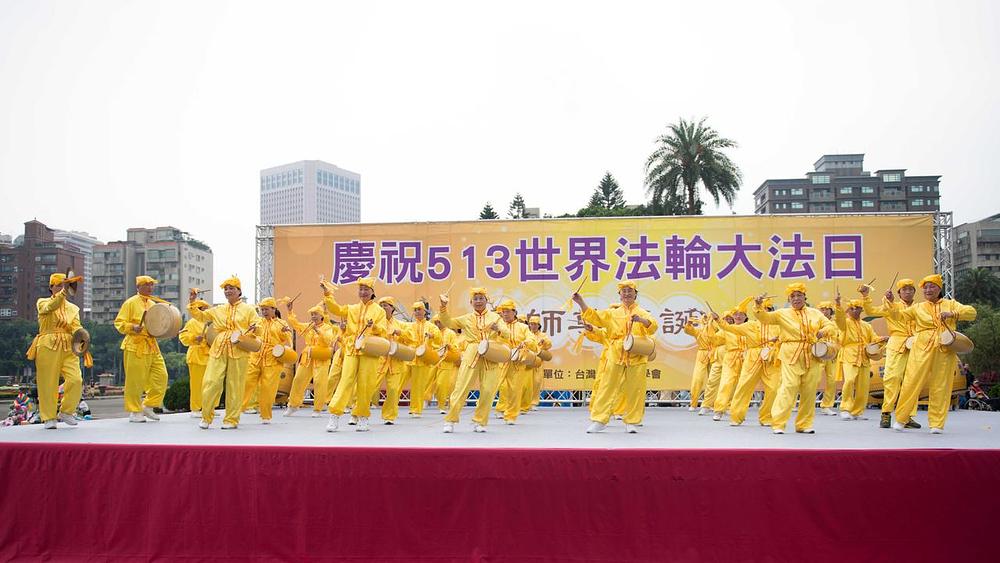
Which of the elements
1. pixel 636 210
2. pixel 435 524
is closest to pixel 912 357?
pixel 435 524

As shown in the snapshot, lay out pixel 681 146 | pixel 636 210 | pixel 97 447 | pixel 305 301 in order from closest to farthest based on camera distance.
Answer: pixel 97 447 < pixel 305 301 < pixel 681 146 < pixel 636 210


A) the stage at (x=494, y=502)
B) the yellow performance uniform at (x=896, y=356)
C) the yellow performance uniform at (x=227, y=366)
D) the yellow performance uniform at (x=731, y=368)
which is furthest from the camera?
the yellow performance uniform at (x=731, y=368)

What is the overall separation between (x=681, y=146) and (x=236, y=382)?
27.7m

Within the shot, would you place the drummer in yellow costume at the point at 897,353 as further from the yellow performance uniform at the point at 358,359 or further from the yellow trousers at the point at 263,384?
the yellow trousers at the point at 263,384

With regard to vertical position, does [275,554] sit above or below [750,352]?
below

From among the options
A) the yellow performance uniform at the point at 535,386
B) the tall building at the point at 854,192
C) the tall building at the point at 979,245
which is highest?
the tall building at the point at 854,192

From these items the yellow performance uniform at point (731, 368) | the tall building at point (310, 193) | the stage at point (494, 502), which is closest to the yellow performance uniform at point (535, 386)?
the yellow performance uniform at point (731, 368)

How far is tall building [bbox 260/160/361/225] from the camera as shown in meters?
29.2

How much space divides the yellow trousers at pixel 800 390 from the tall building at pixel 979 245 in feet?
174

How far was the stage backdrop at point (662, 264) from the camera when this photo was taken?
531 inches

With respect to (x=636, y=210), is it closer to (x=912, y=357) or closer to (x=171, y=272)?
(x=912, y=357)

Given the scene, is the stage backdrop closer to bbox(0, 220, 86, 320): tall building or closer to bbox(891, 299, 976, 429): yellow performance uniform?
bbox(891, 299, 976, 429): yellow performance uniform

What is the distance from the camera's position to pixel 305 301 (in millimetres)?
14617

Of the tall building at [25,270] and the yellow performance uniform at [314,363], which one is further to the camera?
the tall building at [25,270]
